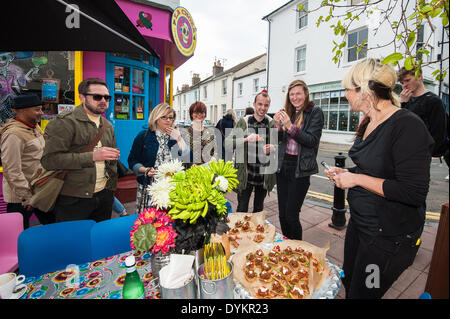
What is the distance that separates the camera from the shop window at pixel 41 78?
3.82 metres

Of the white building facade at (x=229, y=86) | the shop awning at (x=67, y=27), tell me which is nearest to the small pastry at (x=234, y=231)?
the shop awning at (x=67, y=27)

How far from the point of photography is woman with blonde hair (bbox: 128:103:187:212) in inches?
115

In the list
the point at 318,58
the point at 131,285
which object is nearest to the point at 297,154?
the point at 131,285

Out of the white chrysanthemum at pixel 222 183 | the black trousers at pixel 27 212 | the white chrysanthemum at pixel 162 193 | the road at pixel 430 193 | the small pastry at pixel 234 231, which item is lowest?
the road at pixel 430 193

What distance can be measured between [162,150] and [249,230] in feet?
5.48

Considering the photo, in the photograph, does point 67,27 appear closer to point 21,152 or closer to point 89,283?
point 21,152

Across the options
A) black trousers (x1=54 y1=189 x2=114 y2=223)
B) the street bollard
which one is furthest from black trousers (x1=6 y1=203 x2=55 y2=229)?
the street bollard

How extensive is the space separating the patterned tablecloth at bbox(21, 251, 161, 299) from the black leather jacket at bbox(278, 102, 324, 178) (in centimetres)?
190

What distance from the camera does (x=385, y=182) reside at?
4.20ft

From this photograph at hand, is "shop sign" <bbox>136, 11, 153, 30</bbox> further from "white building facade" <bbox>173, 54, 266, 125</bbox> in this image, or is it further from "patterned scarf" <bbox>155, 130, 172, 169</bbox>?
"white building facade" <bbox>173, 54, 266, 125</bbox>

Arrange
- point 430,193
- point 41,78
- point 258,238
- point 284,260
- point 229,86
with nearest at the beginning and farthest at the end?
point 284,260
point 258,238
point 41,78
point 430,193
point 229,86

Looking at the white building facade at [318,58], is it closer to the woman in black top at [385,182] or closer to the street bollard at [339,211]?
the street bollard at [339,211]

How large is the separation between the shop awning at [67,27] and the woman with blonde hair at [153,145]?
0.89 metres

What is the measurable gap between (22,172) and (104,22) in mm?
2112
